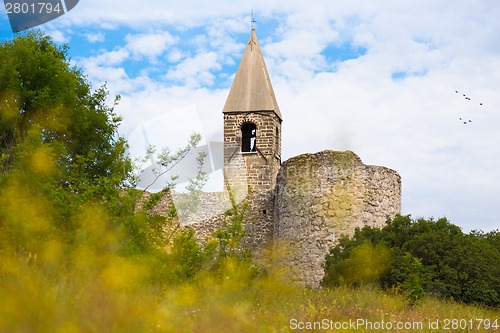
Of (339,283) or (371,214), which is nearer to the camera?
(339,283)

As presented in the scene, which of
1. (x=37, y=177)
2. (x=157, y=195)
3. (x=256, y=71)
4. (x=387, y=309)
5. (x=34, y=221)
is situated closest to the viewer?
(x=34, y=221)

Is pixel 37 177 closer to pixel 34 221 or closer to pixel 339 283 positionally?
pixel 34 221

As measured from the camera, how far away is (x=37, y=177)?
12461 mm

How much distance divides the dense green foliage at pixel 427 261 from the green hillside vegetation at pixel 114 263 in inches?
1.5

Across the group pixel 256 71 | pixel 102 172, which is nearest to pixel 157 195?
pixel 102 172

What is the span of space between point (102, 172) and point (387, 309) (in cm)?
1054

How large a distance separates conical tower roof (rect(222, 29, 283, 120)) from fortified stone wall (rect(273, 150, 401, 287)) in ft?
22.8

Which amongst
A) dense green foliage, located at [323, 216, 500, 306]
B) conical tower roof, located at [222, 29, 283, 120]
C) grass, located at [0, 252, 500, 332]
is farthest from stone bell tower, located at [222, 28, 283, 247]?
grass, located at [0, 252, 500, 332]

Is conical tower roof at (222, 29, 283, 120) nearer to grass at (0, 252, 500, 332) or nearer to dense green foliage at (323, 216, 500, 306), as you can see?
dense green foliage at (323, 216, 500, 306)

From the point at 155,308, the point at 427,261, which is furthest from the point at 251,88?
the point at 155,308

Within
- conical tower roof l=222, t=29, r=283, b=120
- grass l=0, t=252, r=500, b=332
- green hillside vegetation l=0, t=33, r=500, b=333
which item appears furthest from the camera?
conical tower roof l=222, t=29, r=283, b=120

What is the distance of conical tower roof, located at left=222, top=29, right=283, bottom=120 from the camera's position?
2702cm

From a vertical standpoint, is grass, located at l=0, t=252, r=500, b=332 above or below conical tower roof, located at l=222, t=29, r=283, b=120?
below

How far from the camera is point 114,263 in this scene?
8.10 m
